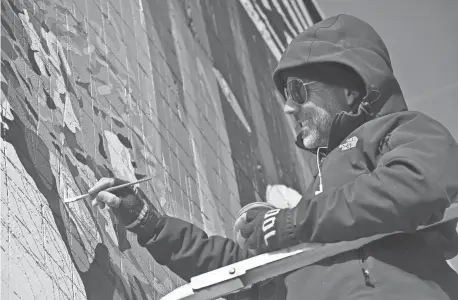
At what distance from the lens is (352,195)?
1.75 metres

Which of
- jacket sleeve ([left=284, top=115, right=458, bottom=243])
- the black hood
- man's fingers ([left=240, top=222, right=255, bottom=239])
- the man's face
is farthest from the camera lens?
the man's face

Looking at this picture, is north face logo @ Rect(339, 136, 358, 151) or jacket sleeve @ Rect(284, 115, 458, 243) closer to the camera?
jacket sleeve @ Rect(284, 115, 458, 243)

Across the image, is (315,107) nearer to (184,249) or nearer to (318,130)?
(318,130)

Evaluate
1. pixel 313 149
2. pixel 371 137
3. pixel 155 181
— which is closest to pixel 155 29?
pixel 155 181

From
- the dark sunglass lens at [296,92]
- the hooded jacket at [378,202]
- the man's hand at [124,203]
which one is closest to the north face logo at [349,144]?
the hooded jacket at [378,202]

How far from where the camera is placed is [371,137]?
1925 millimetres

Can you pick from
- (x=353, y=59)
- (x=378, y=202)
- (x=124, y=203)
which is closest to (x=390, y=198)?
(x=378, y=202)

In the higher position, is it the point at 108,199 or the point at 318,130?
the point at 108,199

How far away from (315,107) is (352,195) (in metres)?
0.48

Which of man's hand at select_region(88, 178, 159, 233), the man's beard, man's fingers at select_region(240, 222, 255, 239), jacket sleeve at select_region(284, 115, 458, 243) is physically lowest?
jacket sleeve at select_region(284, 115, 458, 243)

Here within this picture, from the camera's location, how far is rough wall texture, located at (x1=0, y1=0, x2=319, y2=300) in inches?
77.9

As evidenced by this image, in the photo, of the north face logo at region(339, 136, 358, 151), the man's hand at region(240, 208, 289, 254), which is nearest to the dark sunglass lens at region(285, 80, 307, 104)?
the north face logo at region(339, 136, 358, 151)

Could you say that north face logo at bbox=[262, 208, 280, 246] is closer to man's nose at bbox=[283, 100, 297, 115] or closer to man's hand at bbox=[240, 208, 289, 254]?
man's hand at bbox=[240, 208, 289, 254]

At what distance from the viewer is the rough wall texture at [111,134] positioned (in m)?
1.98
